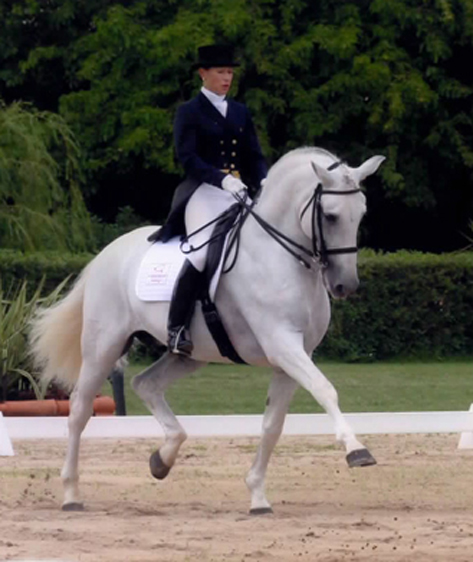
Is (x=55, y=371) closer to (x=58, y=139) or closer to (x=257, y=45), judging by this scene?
(x=58, y=139)

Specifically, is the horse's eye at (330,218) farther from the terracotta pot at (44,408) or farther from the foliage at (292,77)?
the foliage at (292,77)

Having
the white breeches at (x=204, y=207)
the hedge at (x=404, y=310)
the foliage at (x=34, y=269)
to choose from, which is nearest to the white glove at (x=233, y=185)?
the white breeches at (x=204, y=207)

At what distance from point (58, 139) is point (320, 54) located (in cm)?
467

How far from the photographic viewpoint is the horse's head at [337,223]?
745cm

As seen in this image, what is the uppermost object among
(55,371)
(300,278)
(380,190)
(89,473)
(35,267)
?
(300,278)

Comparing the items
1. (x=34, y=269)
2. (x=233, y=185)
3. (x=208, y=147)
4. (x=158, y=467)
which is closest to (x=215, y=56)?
(x=208, y=147)

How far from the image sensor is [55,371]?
31.0ft

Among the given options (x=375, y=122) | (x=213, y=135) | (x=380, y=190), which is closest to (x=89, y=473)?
(x=213, y=135)

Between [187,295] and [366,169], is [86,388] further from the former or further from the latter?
[366,169]

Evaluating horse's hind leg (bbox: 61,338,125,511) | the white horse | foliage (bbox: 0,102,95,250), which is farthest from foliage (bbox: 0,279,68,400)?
foliage (bbox: 0,102,95,250)

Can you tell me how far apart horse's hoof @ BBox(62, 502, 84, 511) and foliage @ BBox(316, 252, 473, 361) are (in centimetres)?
1074

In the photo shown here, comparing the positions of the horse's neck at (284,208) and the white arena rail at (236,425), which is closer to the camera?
the horse's neck at (284,208)

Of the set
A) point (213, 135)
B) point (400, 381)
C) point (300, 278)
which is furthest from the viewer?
point (400, 381)

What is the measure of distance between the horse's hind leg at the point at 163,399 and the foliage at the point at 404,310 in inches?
396
